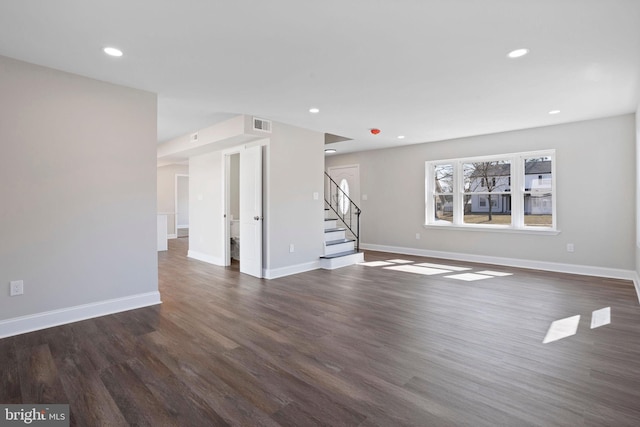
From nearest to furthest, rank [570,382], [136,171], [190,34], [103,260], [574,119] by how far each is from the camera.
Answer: [570,382]
[190,34]
[103,260]
[136,171]
[574,119]

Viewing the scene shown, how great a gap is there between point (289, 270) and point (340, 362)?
3.08 meters

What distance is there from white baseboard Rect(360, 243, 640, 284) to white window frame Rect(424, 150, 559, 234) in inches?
22.6

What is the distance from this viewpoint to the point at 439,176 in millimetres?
7148

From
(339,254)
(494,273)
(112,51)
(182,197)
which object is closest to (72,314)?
(112,51)

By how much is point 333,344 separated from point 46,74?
12.2 feet

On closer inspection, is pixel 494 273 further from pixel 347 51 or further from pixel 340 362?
pixel 347 51

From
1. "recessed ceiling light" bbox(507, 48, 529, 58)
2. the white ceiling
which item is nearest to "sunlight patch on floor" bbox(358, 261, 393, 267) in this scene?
the white ceiling

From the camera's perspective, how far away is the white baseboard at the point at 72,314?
9.68ft

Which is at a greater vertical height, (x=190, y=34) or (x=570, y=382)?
(x=190, y=34)

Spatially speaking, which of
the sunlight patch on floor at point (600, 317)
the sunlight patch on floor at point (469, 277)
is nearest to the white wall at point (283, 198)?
the sunlight patch on floor at point (469, 277)

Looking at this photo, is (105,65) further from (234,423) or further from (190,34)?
(234,423)

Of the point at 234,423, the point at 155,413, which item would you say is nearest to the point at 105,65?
the point at 155,413

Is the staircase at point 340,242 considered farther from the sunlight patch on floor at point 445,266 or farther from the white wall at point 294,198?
the sunlight patch on floor at point 445,266

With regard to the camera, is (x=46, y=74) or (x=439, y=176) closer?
(x=46, y=74)
